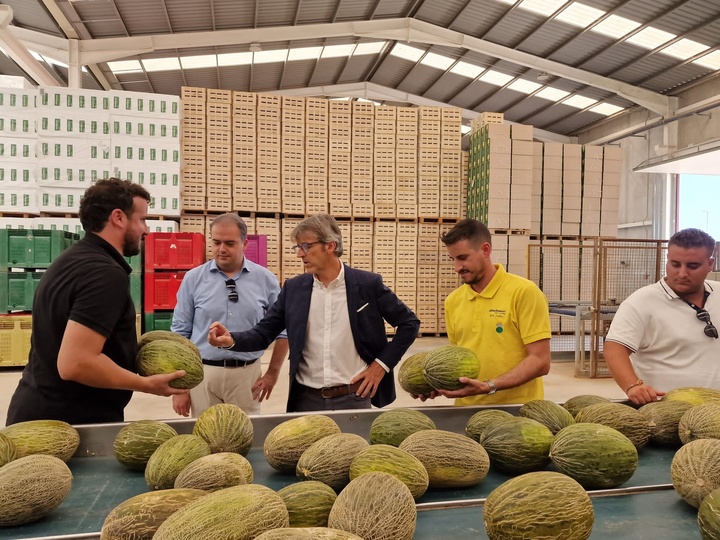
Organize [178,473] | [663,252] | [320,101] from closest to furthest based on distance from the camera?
[178,473] → [663,252] → [320,101]

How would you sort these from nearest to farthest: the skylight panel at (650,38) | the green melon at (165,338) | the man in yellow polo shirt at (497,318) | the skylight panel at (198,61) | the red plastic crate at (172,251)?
the green melon at (165,338)
the man in yellow polo shirt at (497,318)
the red plastic crate at (172,251)
the skylight panel at (650,38)
the skylight panel at (198,61)

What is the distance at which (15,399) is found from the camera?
2.24 m

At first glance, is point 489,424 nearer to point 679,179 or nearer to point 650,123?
point 650,123

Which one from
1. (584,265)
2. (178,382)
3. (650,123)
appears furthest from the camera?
(650,123)

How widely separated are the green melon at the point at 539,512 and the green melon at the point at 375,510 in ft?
0.60

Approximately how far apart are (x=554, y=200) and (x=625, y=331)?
28.6ft

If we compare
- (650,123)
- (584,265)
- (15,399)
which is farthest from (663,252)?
(15,399)

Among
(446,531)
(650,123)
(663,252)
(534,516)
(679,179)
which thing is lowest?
(446,531)

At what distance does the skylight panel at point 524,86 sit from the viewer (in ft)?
49.9

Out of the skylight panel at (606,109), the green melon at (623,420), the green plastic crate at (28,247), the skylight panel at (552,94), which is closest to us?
the green melon at (623,420)

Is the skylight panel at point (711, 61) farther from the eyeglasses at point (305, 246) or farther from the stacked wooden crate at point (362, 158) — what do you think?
the eyeglasses at point (305, 246)

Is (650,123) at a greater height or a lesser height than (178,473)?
greater

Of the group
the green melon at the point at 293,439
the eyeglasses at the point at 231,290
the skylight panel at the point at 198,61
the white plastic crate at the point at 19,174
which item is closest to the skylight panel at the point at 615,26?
the skylight panel at the point at 198,61

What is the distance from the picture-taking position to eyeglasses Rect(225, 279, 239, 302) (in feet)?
12.1
